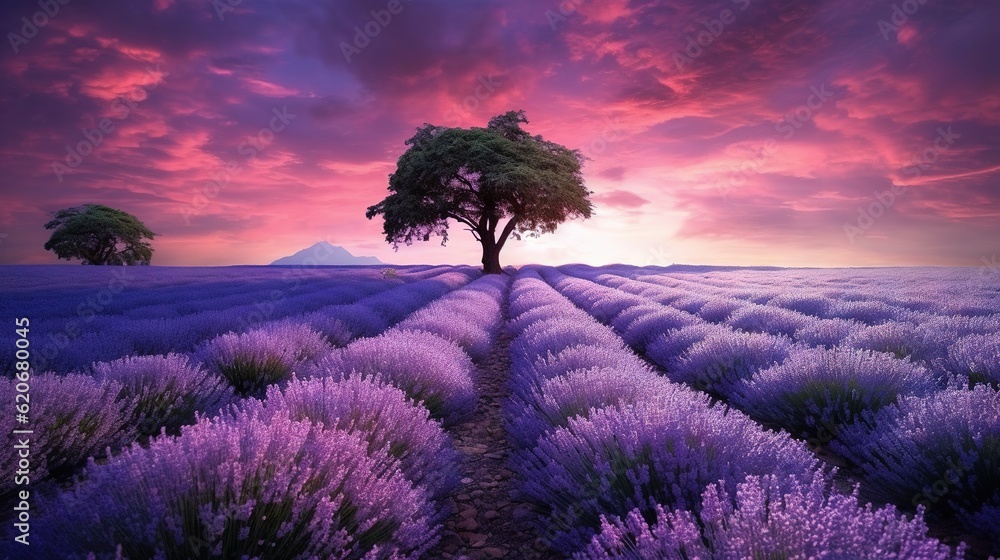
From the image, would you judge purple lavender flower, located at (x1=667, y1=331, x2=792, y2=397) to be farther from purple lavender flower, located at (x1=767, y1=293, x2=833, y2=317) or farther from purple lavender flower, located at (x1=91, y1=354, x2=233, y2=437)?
purple lavender flower, located at (x1=767, y1=293, x2=833, y2=317)

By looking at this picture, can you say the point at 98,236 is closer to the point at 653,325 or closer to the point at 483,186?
the point at 483,186

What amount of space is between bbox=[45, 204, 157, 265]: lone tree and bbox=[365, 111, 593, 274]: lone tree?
2209 cm

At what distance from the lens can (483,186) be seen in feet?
68.9

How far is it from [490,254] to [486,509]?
→ 21.4m

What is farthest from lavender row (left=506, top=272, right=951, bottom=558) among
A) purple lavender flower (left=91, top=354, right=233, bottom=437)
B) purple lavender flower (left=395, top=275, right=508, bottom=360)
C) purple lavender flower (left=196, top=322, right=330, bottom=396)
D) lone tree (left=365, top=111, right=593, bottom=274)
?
lone tree (left=365, top=111, right=593, bottom=274)

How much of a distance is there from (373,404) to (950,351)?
470cm

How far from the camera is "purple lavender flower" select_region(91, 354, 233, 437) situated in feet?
9.96

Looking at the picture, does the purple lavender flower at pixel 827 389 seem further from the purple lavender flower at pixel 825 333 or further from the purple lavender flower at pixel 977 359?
the purple lavender flower at pixel 825 333

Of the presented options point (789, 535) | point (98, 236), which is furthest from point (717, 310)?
point (98, 236)

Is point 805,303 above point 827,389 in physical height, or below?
above

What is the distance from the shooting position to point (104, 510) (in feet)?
4.37

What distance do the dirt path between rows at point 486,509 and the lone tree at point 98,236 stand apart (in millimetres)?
40452

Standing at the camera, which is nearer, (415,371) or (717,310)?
(415,371)

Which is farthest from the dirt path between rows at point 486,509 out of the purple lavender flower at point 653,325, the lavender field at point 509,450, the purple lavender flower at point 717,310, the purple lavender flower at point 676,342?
the purple lavender flower at point 717,310
